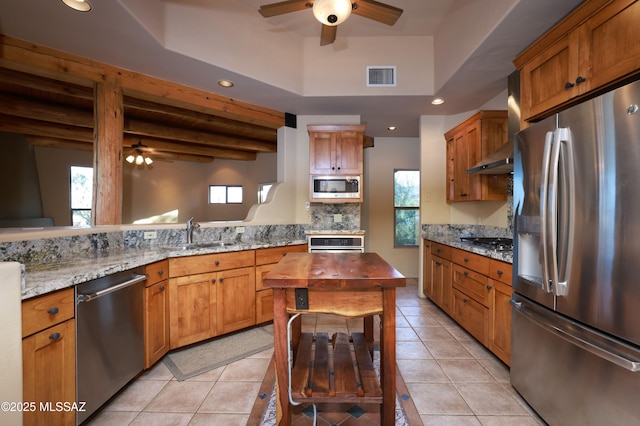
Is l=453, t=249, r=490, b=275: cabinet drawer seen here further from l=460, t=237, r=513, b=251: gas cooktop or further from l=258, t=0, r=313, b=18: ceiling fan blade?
l=258, t=0, r=313, b=18: ceiling fan blade

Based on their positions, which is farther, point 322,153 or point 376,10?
point 322,153

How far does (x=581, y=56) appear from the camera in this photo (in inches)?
62.2

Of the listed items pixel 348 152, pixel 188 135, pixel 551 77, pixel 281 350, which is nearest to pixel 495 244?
pixel 551 77

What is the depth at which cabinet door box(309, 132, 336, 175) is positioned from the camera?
11.4ft

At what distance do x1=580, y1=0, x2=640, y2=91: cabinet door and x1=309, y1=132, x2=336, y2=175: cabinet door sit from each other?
237cm

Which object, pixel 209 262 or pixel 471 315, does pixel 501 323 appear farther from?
pixel 209 262

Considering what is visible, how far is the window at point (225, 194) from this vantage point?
7359mm

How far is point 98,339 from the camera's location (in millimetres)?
1589

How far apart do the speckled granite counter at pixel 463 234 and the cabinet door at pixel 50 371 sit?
2.79 metres

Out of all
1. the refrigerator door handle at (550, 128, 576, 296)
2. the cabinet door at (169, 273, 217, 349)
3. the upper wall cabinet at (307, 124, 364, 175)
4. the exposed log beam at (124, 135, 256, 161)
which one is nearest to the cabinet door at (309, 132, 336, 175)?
the upper wall cabinet at (307, 124, 364, 175)

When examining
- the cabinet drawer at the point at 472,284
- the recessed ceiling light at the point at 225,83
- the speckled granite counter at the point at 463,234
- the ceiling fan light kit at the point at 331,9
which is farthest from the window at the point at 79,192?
the cabinet drawer at the point at 472,284

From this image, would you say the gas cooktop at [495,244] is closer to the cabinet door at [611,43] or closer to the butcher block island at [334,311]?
the cabinet door at [611,43]

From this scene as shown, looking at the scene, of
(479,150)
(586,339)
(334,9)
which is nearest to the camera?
(586,339)

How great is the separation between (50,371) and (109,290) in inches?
17.3
